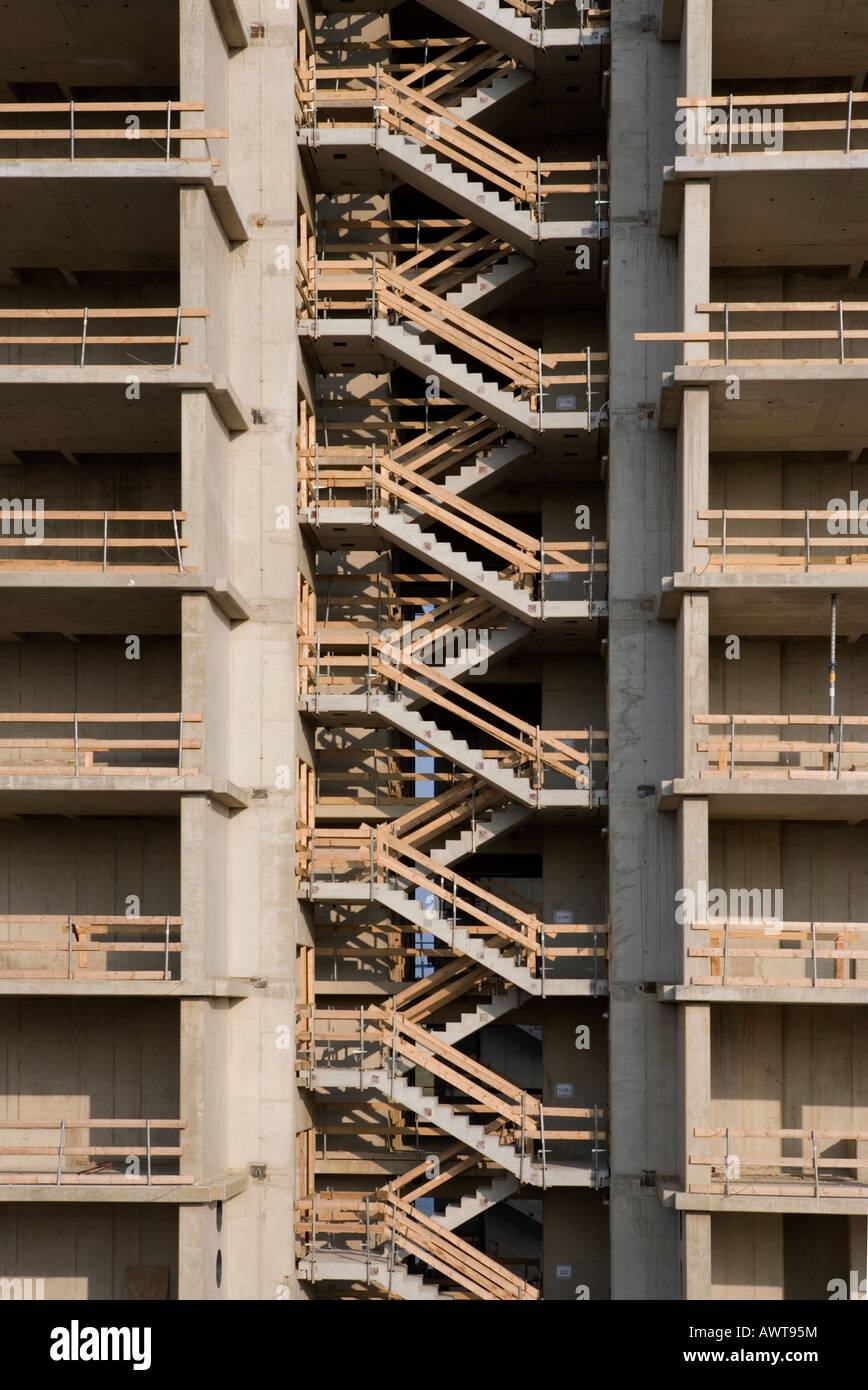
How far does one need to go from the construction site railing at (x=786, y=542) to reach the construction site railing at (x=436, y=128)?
224 inches

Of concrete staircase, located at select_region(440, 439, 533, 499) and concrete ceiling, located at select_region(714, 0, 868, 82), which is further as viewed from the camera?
Answer: concrete staircase, located at select_region(440, 439, 533, 499)

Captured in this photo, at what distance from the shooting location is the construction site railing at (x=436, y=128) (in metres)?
26.8

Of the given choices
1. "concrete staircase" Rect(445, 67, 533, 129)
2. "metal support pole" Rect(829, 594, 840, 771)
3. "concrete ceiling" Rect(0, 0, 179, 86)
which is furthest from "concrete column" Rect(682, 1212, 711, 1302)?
"concrete ceiling" Rect(0, 0, 179, 86)

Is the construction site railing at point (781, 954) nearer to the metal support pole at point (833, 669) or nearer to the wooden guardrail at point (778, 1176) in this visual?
the wooden guardrail at point (778, 1176)

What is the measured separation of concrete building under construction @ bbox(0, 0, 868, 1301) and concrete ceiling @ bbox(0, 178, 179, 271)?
8 cm

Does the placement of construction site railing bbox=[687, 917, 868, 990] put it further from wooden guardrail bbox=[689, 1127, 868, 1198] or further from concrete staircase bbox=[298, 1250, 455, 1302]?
concrete staircase bbox=[298, 1250, 455, 1302]

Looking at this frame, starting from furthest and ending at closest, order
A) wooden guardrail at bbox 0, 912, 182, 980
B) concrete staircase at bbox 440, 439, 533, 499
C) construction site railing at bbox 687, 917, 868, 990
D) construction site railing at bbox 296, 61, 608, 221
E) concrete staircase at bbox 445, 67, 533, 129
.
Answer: concrete staircase at bbox 445, 67, 533, 129
concrete staircase at bbox 440, 439, 533, 499
construction site railing at bbox 296, 61, 608, 221
wooden guardrail at bbox 0, 912, 182, 980
construction site railing at bbox 687, 917, 868, 990

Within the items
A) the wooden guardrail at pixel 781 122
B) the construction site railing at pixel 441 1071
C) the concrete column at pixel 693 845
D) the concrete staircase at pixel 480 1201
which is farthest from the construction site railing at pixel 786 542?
the concrete staircase at pixel 480 1201

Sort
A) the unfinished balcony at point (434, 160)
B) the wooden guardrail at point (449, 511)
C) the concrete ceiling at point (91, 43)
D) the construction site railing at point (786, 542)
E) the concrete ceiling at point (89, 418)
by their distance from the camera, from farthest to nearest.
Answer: the unfinished balcony at point (434, 160)
the wooden guardrail at point (449, 511)
the concrete ceiling at point (91, 43)
the concrete ceiling at point (89, 418)
the construction site railing at point (786, 542)

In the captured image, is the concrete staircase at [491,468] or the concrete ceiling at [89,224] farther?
the concrete staircase at [491,468]

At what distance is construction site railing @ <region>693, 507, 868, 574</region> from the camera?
76.8ft

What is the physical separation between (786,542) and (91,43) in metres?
13.3

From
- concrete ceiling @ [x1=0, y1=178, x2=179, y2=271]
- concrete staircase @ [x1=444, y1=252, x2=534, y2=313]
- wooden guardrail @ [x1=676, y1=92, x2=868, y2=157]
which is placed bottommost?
concrete staircase @ [x1=444, y1=252, x2=534, y2=313]

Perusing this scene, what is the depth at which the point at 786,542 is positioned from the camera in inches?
923
